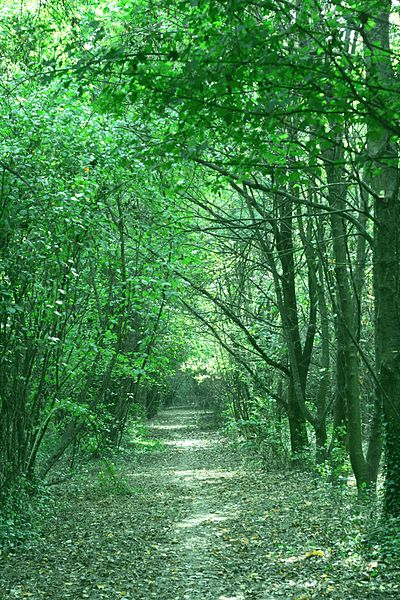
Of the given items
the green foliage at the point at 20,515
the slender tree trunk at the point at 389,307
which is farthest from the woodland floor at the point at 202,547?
the slender tree trunk at the point at 389,307

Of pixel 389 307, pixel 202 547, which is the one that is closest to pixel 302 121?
pixel 389 307

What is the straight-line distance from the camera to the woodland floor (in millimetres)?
7082

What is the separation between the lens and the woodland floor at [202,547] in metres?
7.08

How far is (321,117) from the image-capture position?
17.3 feet

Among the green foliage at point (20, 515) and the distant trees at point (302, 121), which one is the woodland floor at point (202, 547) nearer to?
the green foliage at point (20, 515)

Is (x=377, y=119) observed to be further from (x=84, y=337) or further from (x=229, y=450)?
(x=229, y=450)

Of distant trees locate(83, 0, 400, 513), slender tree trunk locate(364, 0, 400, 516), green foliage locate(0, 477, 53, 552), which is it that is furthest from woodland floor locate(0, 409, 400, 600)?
distant trees locate(83, 0, 400, 513)

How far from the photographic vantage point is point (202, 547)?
926 cm

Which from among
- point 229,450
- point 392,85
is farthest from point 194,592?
point 229,450

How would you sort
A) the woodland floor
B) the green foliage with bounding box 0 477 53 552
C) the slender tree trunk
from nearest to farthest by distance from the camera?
the woodland floor
the slender tree trunk
the green foliage with bounding box 0 477 53 552

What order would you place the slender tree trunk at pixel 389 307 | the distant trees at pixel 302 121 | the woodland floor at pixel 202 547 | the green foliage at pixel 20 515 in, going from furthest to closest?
the green foliage at pixel 20 515, the slender tree trunk at pixel 389 307, the woodland floor at pixel 202 547, the distant trees at pixel 302 121

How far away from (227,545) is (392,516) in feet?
7.90

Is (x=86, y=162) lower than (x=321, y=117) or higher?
higher

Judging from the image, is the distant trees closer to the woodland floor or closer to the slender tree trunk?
the slender tree trunk
